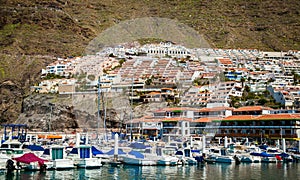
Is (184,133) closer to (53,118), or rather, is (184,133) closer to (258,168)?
(258,168)

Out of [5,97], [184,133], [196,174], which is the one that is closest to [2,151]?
[196,174]

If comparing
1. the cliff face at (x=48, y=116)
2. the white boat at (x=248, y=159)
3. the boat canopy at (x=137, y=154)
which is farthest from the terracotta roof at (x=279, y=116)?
the cliff face at (x=48, y=116)

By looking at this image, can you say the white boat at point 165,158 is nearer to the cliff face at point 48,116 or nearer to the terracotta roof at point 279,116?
the terracotta roof at point 279,116

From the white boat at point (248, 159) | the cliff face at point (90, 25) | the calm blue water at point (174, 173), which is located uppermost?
the cliff face at point (90, 25)

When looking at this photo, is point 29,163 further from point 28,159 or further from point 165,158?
point 165,158

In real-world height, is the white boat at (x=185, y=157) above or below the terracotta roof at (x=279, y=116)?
below

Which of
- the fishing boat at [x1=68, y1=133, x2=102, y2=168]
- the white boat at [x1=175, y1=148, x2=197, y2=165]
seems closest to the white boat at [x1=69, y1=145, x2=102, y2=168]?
the fishing boat at [x1=68, y1=133, x2=102, y2=168]

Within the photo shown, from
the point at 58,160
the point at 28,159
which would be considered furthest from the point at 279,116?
the point at 28,159

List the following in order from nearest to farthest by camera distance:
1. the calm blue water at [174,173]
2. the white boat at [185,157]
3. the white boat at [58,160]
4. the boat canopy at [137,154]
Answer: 1. the calm blue water at [174,173]
2. the white boat at [58,160]
3. the boat canopy at [137,154]
4. the white boat at [185,157]
